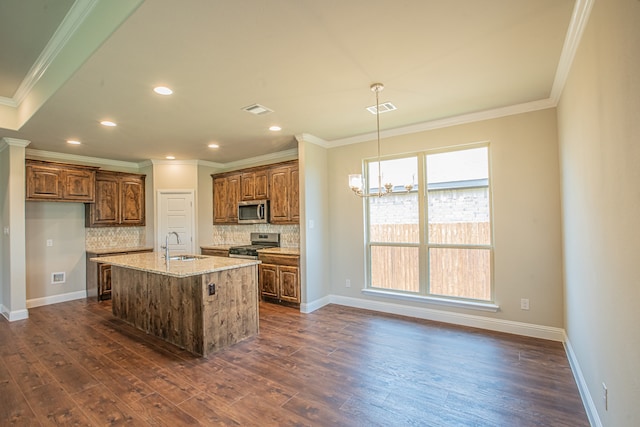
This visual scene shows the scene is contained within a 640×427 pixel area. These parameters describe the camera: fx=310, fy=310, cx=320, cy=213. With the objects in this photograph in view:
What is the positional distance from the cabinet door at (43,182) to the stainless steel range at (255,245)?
3.01m

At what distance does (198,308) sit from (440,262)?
310 centimetres


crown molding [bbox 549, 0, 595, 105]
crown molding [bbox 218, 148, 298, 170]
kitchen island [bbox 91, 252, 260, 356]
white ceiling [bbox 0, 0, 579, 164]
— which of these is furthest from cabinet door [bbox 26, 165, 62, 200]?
crown molding [bbox 549, 0, 595, 105]

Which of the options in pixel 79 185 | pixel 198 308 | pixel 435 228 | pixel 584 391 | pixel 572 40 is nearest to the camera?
pixel 572 40

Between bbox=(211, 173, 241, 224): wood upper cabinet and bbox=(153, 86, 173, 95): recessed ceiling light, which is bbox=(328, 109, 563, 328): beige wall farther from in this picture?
bbox=(211, 173, 241, 224): wood upper cabinet

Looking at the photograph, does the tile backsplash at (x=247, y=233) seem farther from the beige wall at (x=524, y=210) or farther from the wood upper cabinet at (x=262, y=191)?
the beige wall at (x=524, y=210)

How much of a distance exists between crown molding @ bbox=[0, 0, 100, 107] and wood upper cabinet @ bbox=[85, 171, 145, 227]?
2436 mm

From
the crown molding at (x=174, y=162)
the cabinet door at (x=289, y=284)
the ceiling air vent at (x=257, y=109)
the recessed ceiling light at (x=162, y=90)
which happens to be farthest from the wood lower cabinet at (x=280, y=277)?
the recessed ceiling light at (x=162, y=90)

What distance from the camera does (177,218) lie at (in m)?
6.37

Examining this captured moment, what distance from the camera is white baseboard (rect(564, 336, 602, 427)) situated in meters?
2.04

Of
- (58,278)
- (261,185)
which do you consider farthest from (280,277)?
(58,278)

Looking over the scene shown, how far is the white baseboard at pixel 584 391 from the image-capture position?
2037 millimetres

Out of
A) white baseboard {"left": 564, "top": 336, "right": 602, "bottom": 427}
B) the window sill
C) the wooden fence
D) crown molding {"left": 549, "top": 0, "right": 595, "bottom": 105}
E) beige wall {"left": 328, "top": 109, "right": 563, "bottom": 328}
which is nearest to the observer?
crown molding {"left": 549, "top": 0, "right": 595, "bottom": 105}

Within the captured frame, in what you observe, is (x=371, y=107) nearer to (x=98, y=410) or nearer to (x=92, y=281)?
(x=98, y=410)

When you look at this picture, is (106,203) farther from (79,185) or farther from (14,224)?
(14,224)
